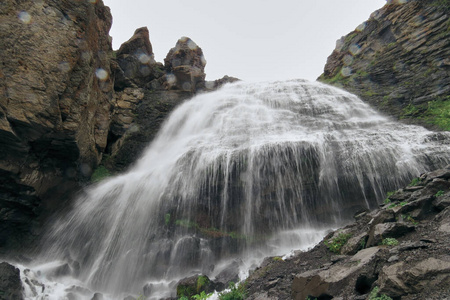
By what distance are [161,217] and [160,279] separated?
9.43 ft

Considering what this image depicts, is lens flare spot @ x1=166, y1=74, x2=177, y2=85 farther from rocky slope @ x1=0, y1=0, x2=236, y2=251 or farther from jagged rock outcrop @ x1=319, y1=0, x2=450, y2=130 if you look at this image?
jagged rock outcrop @ x1=319, y1=0, x2=450, y2=130

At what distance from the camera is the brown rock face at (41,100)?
11.1 m

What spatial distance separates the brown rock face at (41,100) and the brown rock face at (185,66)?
13.4 m

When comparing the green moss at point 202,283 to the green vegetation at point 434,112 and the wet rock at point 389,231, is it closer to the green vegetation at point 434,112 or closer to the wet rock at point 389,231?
the wet rock at point 389,231

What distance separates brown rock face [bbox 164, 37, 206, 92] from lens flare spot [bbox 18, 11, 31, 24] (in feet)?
53.7

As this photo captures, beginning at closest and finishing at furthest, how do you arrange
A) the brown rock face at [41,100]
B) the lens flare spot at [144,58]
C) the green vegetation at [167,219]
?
the brown rock face at [41,100]
the green vegetation at [167,219]
the lens flare spot at [144,58]

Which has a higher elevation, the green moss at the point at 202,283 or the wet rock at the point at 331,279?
the wet rock at the point at 331,279

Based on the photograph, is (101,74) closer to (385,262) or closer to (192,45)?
(192,45)

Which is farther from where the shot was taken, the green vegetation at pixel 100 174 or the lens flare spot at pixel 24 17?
the green vegetation at pixel 100 174

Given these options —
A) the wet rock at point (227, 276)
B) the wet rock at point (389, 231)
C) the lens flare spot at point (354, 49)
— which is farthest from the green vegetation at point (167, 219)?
the lens flare spot at point (354, 49)

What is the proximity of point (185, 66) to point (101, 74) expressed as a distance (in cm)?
1194

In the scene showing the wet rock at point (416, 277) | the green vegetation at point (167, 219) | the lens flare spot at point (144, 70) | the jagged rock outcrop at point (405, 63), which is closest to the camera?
the wet rock at point (416, 277)

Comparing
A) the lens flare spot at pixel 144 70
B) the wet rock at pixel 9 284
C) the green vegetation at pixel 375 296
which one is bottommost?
the wet rock at pixel 9 284

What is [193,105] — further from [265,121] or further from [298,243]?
[298,243]
